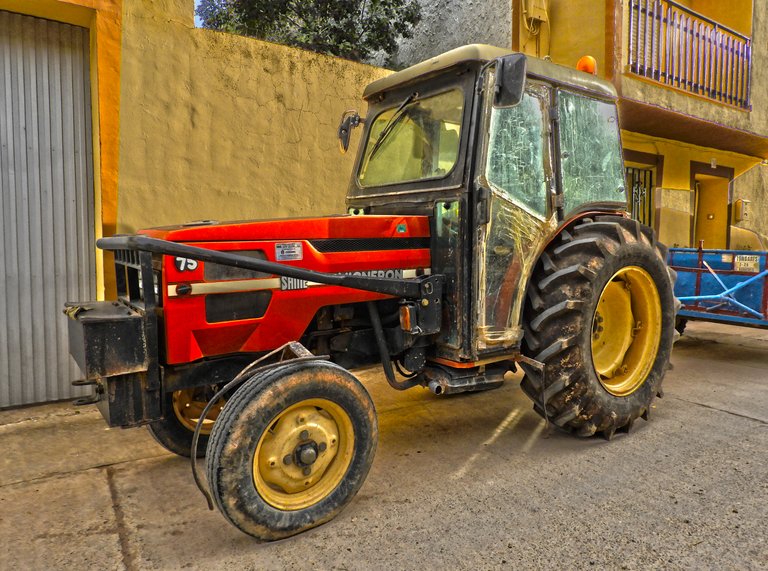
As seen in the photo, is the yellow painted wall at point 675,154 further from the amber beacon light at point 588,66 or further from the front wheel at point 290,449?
the front wheel at point 290,449

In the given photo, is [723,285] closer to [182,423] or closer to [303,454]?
[303,454]

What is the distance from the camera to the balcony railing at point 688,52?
7.83 metres

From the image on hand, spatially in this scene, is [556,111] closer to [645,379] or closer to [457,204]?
[457,204]

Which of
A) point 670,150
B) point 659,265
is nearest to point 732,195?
point 670,150

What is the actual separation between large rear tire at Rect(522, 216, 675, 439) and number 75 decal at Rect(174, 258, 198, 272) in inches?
78.6

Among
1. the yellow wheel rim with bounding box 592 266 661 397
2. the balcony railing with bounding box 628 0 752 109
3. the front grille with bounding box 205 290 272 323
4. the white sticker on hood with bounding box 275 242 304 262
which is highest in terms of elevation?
the balcony railing with bounding box 628 0 752 109

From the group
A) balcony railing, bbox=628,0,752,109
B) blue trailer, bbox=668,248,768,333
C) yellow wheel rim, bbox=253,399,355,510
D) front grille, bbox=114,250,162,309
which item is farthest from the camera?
balcony railing, bbox=628,0,752,109

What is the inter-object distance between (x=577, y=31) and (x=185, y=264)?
732cm

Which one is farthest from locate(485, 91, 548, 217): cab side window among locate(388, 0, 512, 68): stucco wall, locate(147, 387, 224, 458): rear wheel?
locate(388, 0, 512, 68): stucco wall

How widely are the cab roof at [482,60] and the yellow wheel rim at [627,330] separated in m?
1.33

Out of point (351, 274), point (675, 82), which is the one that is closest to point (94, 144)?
point (351, 274)

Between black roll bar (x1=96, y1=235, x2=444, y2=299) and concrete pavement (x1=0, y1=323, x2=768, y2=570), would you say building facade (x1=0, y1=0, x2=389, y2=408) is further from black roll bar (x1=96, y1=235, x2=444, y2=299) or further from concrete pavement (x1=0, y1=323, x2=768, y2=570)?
black roll bar (x1=96, y1=235, x2=444, y2=299)

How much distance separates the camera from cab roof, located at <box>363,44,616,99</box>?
3.28 metres

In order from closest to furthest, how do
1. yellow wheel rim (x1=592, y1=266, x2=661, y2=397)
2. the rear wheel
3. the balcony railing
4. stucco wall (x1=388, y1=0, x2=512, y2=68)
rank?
the rear wheel < yellow wheel rim (x1=592, y1=266, x2=661, y2=397) < the balcony railing < stucco wall (x1=388, y1=0, x2=512, y2=68)
